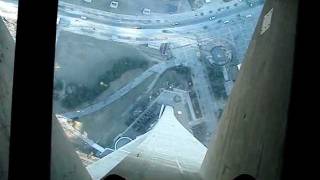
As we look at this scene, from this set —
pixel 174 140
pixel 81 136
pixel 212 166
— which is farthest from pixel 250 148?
pixel 81 136

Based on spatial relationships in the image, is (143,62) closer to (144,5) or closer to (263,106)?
(144,5)

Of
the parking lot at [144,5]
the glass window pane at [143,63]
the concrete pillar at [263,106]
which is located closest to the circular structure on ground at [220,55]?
the glass window pane at [143,63]

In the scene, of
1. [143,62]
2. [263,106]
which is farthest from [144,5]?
[263,106]

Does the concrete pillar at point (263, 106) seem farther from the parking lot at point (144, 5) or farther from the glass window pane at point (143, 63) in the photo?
the parking lot at point (144, 5)

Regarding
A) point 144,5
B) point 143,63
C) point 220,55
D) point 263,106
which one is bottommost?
point 263,106

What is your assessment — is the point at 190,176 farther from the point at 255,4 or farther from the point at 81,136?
the point at 255,4
